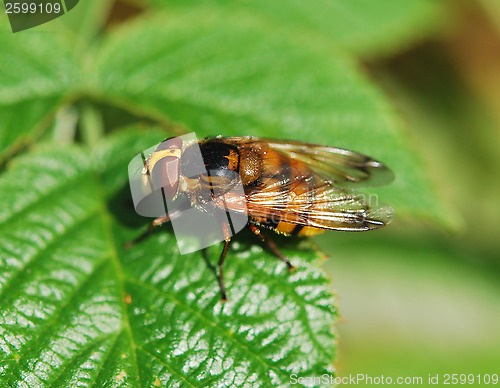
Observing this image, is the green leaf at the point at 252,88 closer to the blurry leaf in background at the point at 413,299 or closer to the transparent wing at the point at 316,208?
the transparent wing at the point at 316,208

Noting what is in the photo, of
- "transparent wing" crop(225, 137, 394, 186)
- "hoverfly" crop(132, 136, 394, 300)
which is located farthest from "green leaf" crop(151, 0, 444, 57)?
"hoverfly" crop(132, 136, 394, 300)

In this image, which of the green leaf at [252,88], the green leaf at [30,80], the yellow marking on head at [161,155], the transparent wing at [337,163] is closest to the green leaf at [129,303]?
the green leaf at [30,80]

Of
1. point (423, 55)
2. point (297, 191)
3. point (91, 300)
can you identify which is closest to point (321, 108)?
point (297, 191)

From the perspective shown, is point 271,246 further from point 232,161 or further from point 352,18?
point 352,18

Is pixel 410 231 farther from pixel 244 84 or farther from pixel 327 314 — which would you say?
pixel 327 314

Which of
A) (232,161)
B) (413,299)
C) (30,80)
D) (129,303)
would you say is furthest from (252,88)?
(413,299)
